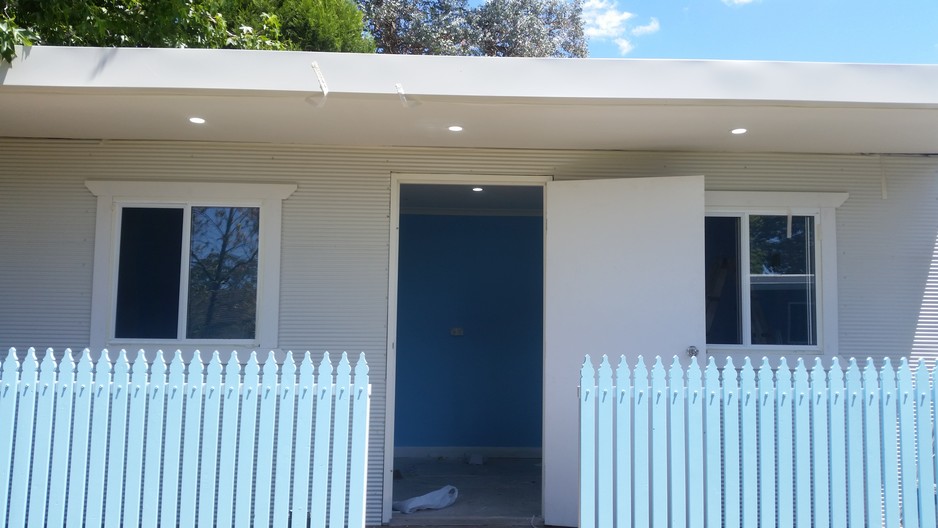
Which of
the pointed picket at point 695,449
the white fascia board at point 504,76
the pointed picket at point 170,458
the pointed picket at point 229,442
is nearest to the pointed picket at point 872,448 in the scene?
the pointed picket at point 695,449

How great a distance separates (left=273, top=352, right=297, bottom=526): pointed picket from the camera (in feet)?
12.8

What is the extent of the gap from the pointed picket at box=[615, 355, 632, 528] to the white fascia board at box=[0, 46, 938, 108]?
6.01ft

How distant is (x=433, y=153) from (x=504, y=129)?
0.80m

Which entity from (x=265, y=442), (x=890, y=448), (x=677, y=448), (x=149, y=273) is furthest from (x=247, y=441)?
(x=890, y=448)

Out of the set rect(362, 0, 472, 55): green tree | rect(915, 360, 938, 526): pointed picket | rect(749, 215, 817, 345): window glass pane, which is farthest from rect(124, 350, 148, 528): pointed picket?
rect(362, 0, 472, 55): green tree

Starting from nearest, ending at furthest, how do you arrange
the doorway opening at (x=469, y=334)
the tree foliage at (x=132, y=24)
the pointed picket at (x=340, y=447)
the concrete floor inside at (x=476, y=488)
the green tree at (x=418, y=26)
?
1. the pointed picket at (x=340, y=447)
2. the concrete floor inside at (x=476, y=488)
3. the tree foliage at (x=132, y=24)
4. the doorway opening at (x=469, y=334)
5. the green tree at (x=418, y=26)

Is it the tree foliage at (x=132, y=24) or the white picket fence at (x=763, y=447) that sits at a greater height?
the tree foliage at (x=132, y=24)

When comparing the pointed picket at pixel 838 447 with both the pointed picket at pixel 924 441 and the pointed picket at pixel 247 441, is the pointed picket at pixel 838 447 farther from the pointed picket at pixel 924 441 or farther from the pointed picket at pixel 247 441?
the pointed picket at pixel 247 441

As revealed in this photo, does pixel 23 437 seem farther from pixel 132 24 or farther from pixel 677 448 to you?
pixel 132 24

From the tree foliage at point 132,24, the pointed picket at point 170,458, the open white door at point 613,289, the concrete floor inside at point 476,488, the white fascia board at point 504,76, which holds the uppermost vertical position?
the tree foliage at point 132,24

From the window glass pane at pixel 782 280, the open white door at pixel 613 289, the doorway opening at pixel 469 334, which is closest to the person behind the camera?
the open white door at pixel 613 289

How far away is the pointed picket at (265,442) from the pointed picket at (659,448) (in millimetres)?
2007

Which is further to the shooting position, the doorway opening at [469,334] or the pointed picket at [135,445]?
the doorway opening at [469,334]

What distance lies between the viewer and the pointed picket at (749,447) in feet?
12.8
